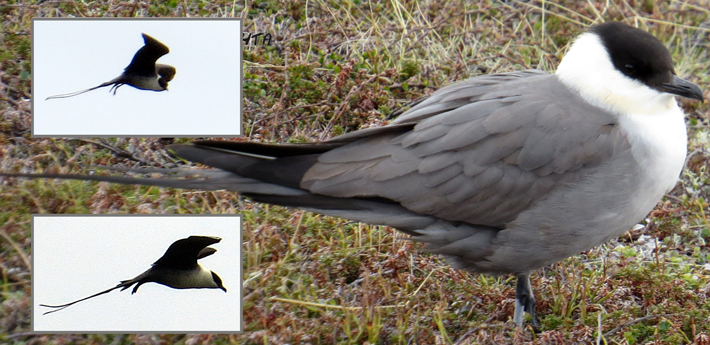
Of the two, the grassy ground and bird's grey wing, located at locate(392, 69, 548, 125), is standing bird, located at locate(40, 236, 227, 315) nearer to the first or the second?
the grassy ground

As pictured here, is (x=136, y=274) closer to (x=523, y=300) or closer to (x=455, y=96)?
(x=455, y=96)

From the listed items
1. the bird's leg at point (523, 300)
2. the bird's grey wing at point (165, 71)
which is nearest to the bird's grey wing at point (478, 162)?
the bird's leg at point (523, 300)

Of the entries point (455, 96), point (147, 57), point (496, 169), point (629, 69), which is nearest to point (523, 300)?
point (496, 169)

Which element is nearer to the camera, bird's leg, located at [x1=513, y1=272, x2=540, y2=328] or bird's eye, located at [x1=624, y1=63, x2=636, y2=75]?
bird's eye, located at [x1=624, y1=63, x2=636, y2=75]

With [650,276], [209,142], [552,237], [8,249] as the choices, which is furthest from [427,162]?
[8,249]

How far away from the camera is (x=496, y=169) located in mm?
3492

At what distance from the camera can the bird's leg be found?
388cm

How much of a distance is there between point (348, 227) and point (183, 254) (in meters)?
1.17

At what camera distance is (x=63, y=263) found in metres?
3.56

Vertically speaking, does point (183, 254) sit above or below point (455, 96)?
below

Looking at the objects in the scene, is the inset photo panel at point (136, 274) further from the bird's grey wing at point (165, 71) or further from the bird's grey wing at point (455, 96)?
the bird's grey wing at point (455, 96)

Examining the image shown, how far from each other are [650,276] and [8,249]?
3.10 meters

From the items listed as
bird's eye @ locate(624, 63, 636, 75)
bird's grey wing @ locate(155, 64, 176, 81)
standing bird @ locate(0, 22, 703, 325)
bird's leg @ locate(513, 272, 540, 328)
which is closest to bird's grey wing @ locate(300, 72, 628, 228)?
standing bird @ locate(0, 22, 703, 325)

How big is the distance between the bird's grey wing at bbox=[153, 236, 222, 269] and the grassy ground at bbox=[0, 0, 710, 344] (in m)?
0.31
